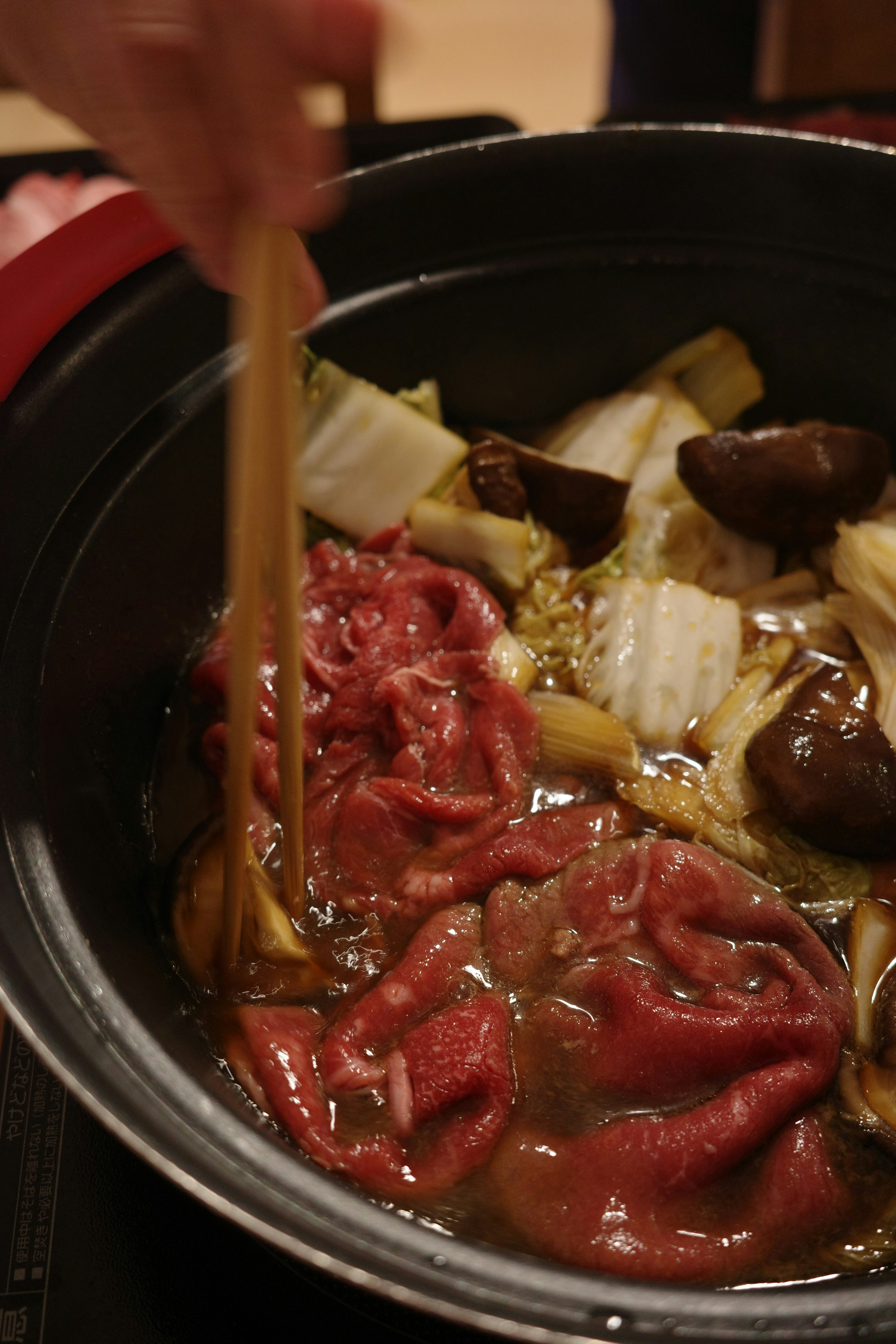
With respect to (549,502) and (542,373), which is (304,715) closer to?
(549,502)

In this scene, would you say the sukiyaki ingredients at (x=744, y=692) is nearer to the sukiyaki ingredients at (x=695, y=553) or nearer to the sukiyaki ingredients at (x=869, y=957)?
the sukiyaki ingredients at (x=695, y=553)

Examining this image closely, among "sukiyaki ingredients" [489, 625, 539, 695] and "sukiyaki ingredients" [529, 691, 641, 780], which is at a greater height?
"sukiyaki ingredients" [489, 625, 539, 695]

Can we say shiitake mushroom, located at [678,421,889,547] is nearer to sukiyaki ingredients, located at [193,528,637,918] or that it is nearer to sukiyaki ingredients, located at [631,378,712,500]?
sukiyaki ingredients, located at [631,378,712,500]

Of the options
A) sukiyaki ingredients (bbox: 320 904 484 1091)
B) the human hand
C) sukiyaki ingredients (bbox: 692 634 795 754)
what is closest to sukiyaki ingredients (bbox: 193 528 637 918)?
sukiyaki ingredients (bbox: 320 904 484 1091)

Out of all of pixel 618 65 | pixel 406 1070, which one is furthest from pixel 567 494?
pixel 618 65

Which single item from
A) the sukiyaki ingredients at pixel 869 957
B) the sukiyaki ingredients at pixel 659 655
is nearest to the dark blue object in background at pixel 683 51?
the sukiyaki ingredients at pixel 659 655

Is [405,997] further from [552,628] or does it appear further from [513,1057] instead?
[552,628]

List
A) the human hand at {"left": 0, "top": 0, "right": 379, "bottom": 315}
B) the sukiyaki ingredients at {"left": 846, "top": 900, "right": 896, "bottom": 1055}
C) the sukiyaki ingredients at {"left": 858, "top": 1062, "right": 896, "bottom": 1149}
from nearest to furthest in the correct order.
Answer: the human hand at {"left": 0, "top": 0, "right": 379, "bottom": 315}, the sukiyaki ingredients at {"left": 858, "top": 1062, "right": 896, "bottom": 1149}, the sukiyaki ingredients at {"left": 846, "top": 900, "right": 896, "bottom": 1055}
